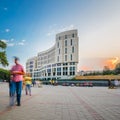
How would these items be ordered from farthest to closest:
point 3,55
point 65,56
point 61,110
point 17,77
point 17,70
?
1. point 65,56
2. point 3,55
3. point 17,70
4. point 17,77
5. point 61,110

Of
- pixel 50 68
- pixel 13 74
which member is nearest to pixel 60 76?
pixel 50 68

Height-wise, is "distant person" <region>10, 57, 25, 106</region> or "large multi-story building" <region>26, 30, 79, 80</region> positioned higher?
"large multi-story building" <region>26, 30, 79, 80</region>

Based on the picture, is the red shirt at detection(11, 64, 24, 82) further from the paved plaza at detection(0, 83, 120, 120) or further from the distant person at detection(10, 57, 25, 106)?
the paved plaza at detection(0, 83, 120, 120)

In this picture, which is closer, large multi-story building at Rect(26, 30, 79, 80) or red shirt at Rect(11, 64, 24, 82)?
red shirt at Rect(11, 64, 24, 82)

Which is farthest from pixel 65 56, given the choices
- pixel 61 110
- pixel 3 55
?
pixel 61 110

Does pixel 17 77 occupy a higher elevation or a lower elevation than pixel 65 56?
lower

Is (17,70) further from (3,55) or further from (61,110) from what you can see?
(3,55)

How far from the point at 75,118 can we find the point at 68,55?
397 feet

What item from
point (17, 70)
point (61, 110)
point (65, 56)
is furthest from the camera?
point (65, 56)

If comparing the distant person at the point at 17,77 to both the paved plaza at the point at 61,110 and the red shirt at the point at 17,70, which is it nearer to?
the red shirt at the point at 17,70

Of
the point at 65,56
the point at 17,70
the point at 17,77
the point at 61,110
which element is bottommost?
the point at 61,110

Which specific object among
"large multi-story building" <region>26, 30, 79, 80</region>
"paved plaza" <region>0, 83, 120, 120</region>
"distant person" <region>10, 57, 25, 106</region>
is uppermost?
"large multi-story building" <region>26, 30, 79, 80</region>

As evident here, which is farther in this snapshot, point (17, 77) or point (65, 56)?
point (65, 56)

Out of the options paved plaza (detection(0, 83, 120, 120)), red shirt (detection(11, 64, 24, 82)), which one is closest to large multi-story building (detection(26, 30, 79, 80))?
paved plaza (detection(0, 83, 120, 120))
